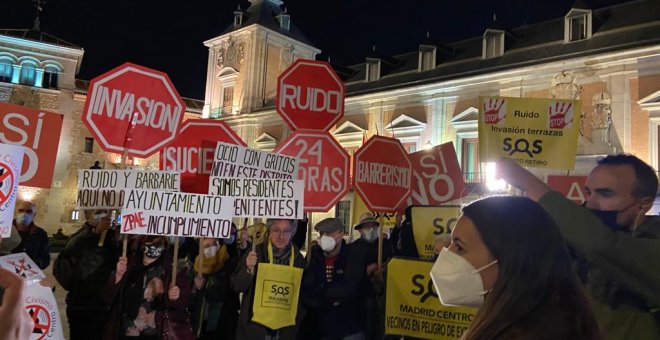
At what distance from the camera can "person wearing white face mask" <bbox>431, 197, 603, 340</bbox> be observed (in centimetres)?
158

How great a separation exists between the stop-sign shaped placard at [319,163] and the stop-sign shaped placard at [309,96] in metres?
0.20

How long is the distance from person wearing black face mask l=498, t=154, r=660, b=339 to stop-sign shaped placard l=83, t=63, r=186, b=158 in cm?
453

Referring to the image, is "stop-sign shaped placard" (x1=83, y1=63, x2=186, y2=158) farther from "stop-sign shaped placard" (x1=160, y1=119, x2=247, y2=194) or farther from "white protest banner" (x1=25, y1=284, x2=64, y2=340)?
"white protest banner" (x1=25, y1=284, x2=64, y2=340)

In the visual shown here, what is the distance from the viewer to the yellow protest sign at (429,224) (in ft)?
19.1

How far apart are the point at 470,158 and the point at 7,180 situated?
2336 cm

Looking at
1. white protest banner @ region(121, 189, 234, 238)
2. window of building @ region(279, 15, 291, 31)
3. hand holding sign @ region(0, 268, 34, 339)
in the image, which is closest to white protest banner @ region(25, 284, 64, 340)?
white protest banner @ region(121, 189, 234, 238)

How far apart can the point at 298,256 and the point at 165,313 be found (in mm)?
1468

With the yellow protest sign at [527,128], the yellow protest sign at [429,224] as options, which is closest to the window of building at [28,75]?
the yellow protest sign at [527,128]

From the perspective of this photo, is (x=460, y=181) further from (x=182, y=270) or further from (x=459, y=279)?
(x=459, y=279)

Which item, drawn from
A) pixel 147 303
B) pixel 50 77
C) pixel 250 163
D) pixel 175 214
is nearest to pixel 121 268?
pixel 147 303

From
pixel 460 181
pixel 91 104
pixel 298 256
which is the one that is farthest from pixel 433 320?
pixel 91 104

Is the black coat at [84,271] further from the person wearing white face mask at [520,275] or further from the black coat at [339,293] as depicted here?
the person wearing white face mask at [520,275]

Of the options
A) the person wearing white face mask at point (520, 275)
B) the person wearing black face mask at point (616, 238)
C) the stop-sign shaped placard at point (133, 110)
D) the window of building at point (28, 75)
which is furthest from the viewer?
the window of building at point (28, 75)

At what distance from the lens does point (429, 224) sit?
19.5 feet
